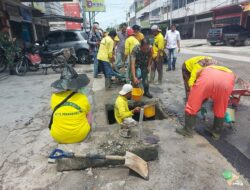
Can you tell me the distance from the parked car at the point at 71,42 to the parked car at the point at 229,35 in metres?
14.2

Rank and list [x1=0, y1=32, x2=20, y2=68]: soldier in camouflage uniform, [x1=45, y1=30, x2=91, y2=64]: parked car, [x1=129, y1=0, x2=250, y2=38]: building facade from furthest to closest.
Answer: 1. [x1=129, y1=0, x2=250, y2=38]: building facade
2. [x1=45, y1=30, x2=91, y2=64]: parked car
3. [x1=0, y1=32, x2=20, y2=68]: soldier in camouflage uniform

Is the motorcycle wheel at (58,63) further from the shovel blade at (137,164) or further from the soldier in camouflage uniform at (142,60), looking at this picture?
the shovel blade at (137,164)

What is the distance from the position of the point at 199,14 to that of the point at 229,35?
1791cm

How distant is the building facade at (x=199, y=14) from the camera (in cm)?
2535

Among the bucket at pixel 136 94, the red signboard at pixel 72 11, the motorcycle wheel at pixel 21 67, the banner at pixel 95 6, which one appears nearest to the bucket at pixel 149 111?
the bucket at pixel 136 94

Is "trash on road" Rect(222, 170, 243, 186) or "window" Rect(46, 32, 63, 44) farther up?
"window" Rect(46, 32, 63, 44)

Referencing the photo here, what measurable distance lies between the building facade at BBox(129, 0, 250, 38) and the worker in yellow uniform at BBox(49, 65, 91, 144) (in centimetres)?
2454

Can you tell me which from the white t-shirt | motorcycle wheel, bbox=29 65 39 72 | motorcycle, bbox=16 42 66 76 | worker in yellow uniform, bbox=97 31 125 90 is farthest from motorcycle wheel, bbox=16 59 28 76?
the white t-shirt

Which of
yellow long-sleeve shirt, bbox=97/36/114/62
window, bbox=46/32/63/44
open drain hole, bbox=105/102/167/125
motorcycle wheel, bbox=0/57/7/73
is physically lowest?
open drain hole, bbox=105/102/167/125

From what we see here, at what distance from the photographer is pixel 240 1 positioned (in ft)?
82.4

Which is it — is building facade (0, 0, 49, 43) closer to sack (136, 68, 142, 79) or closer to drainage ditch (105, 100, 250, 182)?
sack (136, 68, 142, 79)

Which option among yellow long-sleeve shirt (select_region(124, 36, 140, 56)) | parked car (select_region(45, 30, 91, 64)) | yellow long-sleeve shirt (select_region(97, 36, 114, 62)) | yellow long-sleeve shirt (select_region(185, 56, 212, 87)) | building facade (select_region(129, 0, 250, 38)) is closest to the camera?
yellow long-sleeve shirt (select_region(185, 56, 212, 87))

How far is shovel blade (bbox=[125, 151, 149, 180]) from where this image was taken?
263cm

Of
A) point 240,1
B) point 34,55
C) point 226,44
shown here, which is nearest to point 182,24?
point 240,1
